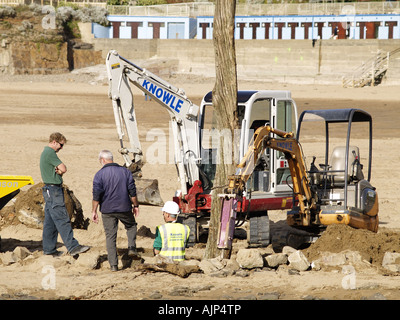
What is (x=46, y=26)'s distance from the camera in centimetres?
5338

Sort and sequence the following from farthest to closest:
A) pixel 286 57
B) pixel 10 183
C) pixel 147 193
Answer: pixel 286 57
pixel 147 193
pixel 10 183

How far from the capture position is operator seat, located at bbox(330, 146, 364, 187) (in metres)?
11.8

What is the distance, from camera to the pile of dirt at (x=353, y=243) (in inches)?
419

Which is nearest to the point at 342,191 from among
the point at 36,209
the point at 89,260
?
the point at 89,260

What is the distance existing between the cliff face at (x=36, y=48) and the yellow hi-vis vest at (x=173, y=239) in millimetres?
40807

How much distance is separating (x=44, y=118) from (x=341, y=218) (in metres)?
19.9

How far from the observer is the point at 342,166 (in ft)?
38.7

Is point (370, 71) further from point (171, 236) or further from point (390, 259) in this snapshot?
point (171, 236)

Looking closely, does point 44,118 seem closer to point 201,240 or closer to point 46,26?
point 201,240

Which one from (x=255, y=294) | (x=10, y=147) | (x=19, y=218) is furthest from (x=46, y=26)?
(x=255, y=294)

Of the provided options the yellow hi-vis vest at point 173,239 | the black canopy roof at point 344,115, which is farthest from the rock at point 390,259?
the yellow hi-vis vest at point 173,239

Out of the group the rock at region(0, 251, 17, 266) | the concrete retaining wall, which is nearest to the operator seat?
the rock at region(0, 251, 17, 266)

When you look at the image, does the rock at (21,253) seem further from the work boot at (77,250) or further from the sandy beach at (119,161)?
the work boot at (77,250)

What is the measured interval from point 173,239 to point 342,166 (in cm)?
367
